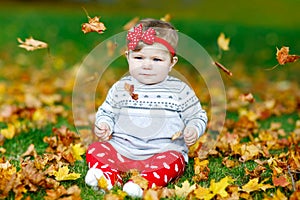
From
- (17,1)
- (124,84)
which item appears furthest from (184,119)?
(17,1)

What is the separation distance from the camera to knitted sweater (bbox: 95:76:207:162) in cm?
296

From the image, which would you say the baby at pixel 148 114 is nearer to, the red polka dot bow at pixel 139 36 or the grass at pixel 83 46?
the red polka dot bow at pixel 139 36

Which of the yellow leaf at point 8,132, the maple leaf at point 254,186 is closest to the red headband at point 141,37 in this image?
the maple leaf at point 254,186

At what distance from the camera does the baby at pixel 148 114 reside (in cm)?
288

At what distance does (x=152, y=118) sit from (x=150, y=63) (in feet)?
1.08

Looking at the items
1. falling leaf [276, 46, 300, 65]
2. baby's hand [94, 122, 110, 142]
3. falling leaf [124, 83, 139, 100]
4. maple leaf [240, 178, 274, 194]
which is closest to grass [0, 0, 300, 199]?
baby's hand [94, 122, 110, 142]

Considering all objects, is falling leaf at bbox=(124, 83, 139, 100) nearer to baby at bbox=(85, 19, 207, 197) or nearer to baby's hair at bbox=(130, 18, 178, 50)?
baby at bbox=(85, 19, 207, 197)

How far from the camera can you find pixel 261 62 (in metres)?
8.00

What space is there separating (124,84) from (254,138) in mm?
1293

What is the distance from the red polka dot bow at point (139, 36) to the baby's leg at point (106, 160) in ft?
2.02

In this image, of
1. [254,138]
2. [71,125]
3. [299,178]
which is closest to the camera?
[299,178]

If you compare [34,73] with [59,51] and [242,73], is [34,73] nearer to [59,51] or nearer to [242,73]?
[59,51]

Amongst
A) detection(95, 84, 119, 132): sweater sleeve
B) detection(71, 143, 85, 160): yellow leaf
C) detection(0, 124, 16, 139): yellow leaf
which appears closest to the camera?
detection(95, 84, 119, 132): sweater sleeve

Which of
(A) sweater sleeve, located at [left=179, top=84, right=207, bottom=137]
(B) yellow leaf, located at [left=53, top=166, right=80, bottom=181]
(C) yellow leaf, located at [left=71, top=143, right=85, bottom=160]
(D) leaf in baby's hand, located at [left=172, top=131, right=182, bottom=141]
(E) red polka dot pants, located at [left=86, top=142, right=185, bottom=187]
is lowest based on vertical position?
(B) yellow leaf, located at [left=53, top=166, right=80, bottom=181]
